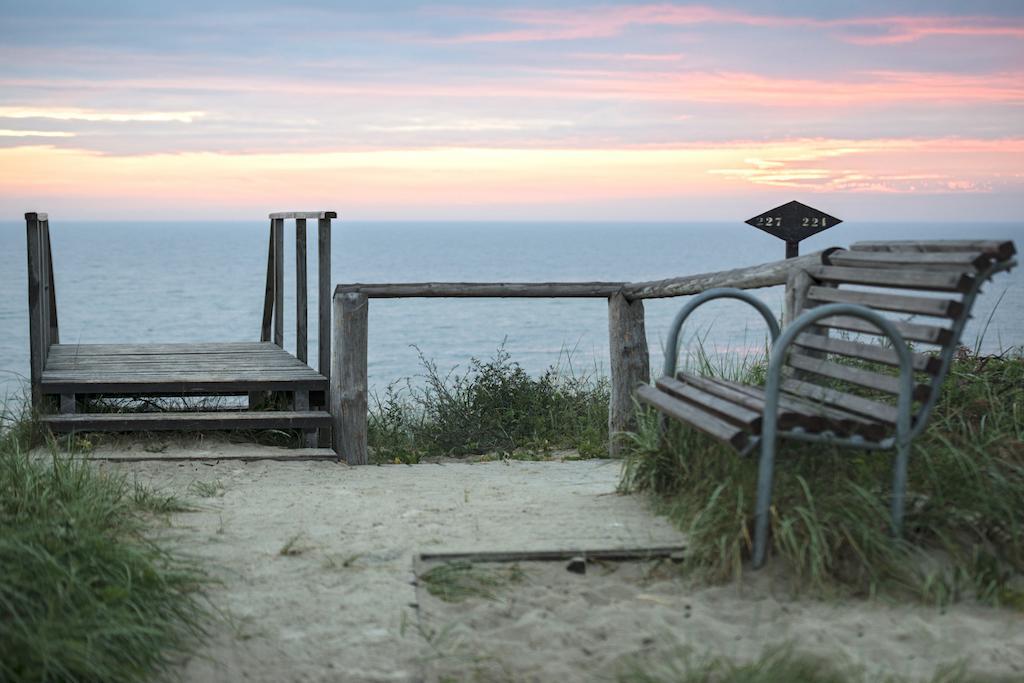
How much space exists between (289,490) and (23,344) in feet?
86.4

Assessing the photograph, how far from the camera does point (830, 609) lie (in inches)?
140

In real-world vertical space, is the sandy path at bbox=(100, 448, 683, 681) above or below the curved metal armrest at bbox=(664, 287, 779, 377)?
below

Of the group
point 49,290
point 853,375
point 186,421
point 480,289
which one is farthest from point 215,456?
point 853,375

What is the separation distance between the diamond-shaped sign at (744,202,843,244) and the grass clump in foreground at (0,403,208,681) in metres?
4.92

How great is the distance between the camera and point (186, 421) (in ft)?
21.2

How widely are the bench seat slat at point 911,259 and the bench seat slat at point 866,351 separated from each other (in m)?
0.33

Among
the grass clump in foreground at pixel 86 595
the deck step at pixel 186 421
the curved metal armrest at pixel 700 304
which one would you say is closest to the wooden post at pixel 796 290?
the curved metal armrest at pixel 700 304

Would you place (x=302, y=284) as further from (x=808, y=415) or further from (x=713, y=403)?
(x=808, y=415)

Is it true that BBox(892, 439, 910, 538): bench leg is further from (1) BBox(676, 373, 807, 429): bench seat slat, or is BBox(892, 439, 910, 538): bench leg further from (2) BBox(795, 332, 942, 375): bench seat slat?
(1) BBox(676, 373, 807, 429): bench seat slat

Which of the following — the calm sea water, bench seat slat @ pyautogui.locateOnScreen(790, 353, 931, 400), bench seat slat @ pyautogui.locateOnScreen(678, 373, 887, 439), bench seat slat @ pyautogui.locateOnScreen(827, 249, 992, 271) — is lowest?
the calm sea water

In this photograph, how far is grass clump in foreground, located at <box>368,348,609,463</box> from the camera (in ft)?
23.6

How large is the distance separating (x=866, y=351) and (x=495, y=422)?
3658 mm

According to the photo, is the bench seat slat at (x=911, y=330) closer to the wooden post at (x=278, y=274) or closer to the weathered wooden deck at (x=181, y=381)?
the weathered wooden deck at (x=181, y=381)

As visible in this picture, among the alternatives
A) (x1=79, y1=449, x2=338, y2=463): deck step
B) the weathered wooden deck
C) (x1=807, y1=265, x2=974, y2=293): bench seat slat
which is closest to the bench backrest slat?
(x1=807, y1=265, x2=974, y2=293): bench seat slat
